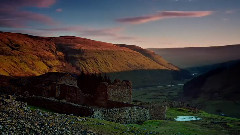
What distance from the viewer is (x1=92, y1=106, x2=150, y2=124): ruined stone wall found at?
72.0 ft

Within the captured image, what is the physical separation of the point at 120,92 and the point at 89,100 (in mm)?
4352

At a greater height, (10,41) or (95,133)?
(10,41)

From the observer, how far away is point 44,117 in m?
15.1

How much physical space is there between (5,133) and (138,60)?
189819 millimetres

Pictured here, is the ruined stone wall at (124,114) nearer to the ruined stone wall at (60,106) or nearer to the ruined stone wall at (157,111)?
the ruined stone wall at (60,106)

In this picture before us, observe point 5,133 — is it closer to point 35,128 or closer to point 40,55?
point 35,128

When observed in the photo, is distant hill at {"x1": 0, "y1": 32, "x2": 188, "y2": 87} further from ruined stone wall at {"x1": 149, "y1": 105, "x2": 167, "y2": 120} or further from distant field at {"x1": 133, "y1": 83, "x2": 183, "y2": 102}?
ruined stone wall at {"x1": 149, "y1": 105, "x2": 167, "y2": 120}

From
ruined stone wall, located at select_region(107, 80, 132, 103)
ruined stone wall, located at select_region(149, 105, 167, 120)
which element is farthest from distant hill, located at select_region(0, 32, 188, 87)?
ruined stone wall, located at select_region(149, 105, 167, 120)

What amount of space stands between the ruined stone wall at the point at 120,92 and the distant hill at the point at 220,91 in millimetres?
26649

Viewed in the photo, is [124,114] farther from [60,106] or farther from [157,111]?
[157,111]

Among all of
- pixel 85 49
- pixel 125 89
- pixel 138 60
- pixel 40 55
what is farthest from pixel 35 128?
pixel 138 60

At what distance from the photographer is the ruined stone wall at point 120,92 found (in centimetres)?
3484

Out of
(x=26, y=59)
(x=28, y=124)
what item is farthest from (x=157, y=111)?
(x=26, y=59)

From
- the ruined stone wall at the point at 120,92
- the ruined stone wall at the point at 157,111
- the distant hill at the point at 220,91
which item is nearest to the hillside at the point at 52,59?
the distant hill at the point at 220,91
